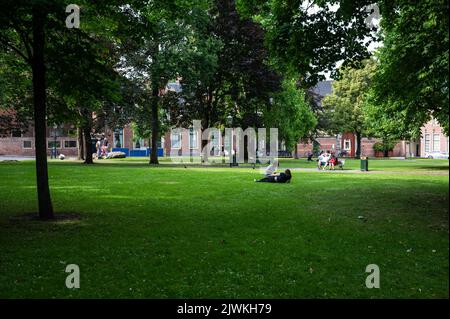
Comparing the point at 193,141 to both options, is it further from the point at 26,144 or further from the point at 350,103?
the point at 26,144

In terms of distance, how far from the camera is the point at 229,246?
9156 mm

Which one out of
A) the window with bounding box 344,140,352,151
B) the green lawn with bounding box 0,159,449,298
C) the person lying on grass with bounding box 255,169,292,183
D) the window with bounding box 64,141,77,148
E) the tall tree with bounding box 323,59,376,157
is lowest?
the green lawn with bounding box 0,159,449,298

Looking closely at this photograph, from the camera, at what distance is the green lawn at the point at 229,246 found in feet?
21.8

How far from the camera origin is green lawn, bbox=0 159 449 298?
21.8 feet

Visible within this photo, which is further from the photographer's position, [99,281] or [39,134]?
[39,134]

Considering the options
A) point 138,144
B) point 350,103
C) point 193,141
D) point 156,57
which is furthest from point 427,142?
point 156,57

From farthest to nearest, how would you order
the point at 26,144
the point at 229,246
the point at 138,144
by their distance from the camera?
the point at 138,144, the point at 26,144, the point at 229,246

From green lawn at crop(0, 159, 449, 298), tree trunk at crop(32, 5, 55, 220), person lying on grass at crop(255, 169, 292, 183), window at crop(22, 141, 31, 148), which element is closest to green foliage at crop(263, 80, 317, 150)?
person lying on grass at crop(255, 169, 292, 183)

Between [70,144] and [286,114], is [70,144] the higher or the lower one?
the lower one

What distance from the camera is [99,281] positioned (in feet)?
22.7

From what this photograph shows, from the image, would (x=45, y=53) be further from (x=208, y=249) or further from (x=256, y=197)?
(x=256, y=197)

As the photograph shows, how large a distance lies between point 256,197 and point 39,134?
8628mm

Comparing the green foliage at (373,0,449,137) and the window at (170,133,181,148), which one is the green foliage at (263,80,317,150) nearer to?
the window at (170,133,181,148)
